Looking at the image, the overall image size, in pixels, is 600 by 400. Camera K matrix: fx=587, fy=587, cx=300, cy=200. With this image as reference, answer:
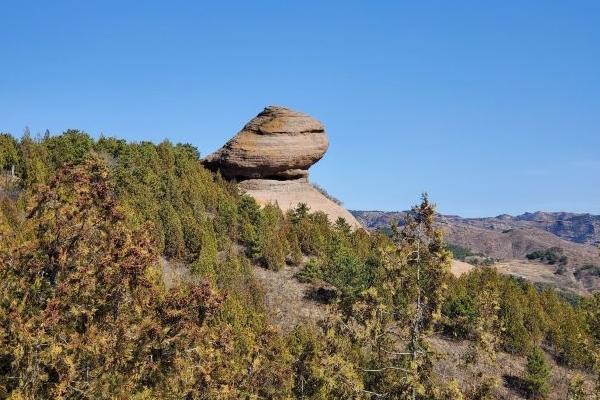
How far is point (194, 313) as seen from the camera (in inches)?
448

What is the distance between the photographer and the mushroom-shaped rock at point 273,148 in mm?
54438

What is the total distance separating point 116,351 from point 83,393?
86 centimetres

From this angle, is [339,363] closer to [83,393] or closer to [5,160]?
[83,393]

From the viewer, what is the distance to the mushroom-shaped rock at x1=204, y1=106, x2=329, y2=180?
54438 millimetres

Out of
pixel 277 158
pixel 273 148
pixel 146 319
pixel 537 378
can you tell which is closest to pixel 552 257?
pixel 277 158

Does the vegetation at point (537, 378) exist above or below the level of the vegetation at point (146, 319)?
below

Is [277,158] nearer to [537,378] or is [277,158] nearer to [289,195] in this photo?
[289,195]

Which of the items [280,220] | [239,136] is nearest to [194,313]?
[280,220]

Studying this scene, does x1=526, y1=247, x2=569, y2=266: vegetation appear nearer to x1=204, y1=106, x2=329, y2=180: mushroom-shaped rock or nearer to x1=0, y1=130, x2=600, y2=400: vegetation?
x1=204, y1=106, x2=329, y2=180: mushroom-shaped rock

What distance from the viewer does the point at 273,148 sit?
54.7 m

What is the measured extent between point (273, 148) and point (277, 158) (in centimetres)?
103

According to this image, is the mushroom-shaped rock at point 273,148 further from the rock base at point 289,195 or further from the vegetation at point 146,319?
the vegetation at point 146,319

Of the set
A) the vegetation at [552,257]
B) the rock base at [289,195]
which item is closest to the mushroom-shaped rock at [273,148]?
the rock base at [289,195]

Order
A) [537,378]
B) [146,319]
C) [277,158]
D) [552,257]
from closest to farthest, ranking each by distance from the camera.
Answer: [146,319], [537,378], [277,158], [552,257]
